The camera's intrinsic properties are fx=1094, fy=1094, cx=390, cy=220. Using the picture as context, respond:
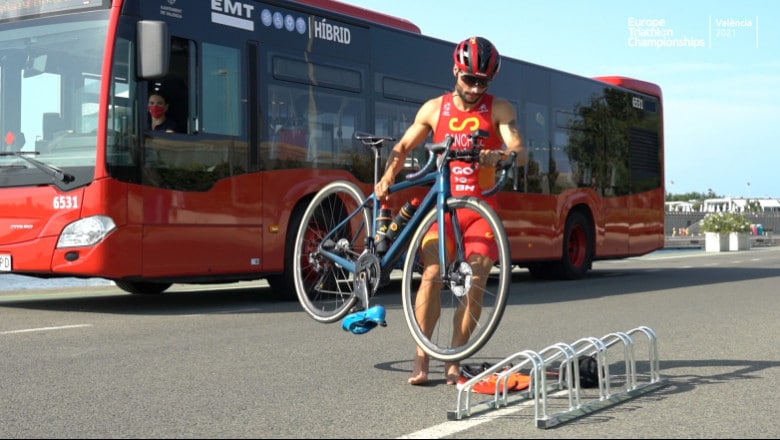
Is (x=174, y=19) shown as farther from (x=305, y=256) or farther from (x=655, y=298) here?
(x=655, y=298)

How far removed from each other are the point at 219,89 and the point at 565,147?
8.44 metres

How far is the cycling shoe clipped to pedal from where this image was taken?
6.16 m

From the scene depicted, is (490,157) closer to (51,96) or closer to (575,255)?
(51,96)

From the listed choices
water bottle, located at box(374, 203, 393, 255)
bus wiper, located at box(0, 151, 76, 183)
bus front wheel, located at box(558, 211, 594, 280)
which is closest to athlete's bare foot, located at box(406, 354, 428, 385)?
water bottle, located at box(374, 203, 393, 255)

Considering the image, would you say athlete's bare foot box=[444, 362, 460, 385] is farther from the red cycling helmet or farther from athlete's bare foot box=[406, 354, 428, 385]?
the red cycling helmet

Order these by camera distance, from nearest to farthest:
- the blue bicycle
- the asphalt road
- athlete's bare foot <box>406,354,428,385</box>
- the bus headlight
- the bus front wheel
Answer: the asphalt road → the blue bicycle → athlete's bare foot <box>406,354,428,385</box> → the bus headlight → the bus front wheel

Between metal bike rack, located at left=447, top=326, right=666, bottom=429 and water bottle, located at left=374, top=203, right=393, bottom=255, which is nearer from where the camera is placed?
metal bike rack, located at left=447, top=326, right=666, bottom=429

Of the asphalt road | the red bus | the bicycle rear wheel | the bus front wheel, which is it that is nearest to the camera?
the asphalt road

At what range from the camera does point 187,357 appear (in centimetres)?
788

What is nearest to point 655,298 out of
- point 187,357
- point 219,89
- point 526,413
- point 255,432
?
point 219,89

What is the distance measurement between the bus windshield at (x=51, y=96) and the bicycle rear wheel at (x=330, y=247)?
444 centimetres

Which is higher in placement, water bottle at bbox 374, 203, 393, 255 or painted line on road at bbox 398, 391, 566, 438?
water bottle at bbox 374, 203, 393, 255

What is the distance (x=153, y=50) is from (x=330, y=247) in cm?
466

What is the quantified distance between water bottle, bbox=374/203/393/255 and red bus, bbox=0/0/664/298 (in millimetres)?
2254
